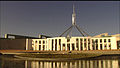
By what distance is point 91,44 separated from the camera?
2069 inches

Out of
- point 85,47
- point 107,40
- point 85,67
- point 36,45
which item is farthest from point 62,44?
point 85,67

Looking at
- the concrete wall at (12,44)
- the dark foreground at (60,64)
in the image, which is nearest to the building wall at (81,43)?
the concrete wall at (12,44)

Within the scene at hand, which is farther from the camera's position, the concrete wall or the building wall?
the concrete wall

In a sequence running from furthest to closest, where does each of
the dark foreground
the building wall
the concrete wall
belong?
the concrete wall
the building wall
the dark foreground

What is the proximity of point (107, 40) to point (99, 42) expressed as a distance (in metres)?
3.59

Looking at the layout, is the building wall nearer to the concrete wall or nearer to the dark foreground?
the concrete wall

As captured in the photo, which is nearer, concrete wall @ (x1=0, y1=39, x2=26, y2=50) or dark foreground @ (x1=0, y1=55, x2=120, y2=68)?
Result: dark foreground @ (x1=0, y1=55, x2=120, y2=68)

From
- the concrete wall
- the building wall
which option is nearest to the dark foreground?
the building wall

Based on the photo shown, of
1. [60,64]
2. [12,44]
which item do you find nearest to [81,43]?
[60,64]

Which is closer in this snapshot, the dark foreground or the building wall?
the dark foreground

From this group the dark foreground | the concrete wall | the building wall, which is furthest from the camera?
the concrete wall

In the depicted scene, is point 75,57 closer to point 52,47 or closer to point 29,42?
point 52,47

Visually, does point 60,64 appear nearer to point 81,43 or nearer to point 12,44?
point 81,43

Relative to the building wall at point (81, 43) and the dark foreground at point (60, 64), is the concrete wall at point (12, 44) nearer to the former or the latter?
the building wall at point (81, 43)
